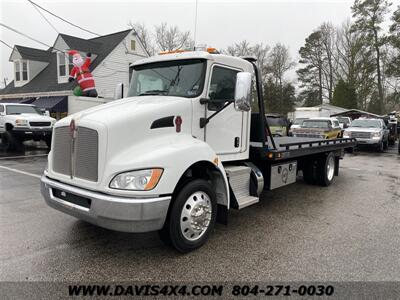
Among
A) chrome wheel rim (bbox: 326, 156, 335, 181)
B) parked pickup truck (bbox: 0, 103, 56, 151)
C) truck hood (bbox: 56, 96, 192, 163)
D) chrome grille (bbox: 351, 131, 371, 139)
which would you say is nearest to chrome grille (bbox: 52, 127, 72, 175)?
truck hood (bbox: 56, 96, 192, 163)

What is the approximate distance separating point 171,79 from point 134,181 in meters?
1.76

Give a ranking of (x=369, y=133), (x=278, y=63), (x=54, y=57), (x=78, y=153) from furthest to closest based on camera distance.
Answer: (x=278, y=63) → (x=54, y=57) → (x=369, y=133) → (x=78, y=153)

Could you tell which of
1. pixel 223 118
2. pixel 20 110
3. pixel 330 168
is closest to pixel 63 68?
pixel 20 110

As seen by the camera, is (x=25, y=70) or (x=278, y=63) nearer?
(x=25, y=70)

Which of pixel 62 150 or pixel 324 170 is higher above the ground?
pixel 62 150

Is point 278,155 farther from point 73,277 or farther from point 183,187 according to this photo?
point 73,277

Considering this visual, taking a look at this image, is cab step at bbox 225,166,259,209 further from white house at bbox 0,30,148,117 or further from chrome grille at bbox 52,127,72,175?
white house at bbox 0,30,148,117

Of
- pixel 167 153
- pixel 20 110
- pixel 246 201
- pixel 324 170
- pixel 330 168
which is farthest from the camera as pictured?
pixel 20 110

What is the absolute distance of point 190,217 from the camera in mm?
3607

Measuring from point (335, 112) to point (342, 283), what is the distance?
127 ft

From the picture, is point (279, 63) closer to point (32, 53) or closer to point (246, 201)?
point (32, 53)

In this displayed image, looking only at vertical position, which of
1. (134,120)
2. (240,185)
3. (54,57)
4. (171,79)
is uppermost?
(54,57)

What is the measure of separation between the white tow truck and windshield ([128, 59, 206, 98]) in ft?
0.05

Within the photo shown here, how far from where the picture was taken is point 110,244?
391 centimetres
